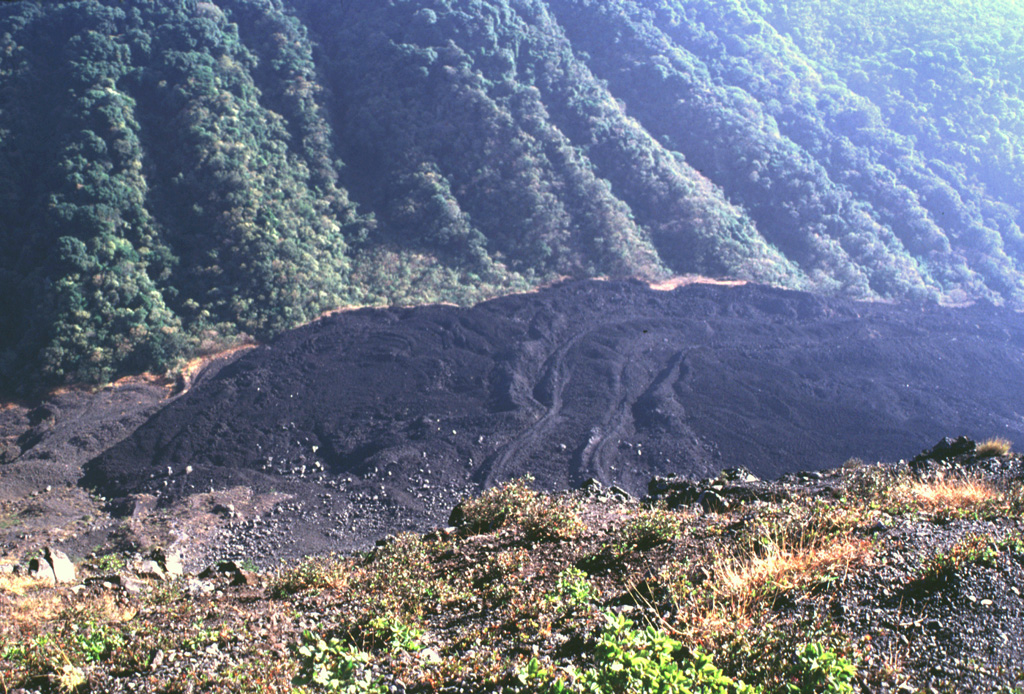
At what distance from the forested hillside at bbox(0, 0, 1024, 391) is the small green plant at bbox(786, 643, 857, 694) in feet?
51.7

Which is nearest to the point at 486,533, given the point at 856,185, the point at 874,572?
the point at 874,572

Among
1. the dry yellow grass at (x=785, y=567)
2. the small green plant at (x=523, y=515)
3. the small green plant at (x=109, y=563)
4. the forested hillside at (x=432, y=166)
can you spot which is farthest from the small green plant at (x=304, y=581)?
the forested hillside at (x=432, y=166)

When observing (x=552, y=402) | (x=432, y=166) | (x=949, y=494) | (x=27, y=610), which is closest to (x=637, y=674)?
(x=949, y=494)

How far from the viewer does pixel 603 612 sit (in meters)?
4.48

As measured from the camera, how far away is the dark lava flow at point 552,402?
43.0 feet

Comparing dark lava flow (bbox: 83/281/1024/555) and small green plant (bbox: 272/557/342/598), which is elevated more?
small green plant (bbox: 272/557/342/598)

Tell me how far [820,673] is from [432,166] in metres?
20.4

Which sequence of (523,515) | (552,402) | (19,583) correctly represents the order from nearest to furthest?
(523,515), (19,583), (552,402)

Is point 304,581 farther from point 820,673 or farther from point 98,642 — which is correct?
point 820,673

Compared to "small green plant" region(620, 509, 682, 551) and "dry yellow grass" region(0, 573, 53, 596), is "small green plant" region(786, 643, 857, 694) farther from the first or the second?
"dry yellow grass" region(0, 573, 53, 596)

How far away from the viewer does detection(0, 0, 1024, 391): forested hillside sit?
1683 cm

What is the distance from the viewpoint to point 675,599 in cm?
460

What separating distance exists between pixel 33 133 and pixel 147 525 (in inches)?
550

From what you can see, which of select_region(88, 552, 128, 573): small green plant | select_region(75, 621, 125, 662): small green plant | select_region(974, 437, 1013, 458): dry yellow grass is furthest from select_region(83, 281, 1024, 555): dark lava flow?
select_region(75, 621, 125, 662): small green plant
